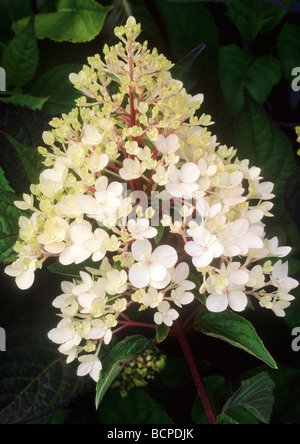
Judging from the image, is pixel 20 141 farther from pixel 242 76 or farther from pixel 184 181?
pixel 242 76

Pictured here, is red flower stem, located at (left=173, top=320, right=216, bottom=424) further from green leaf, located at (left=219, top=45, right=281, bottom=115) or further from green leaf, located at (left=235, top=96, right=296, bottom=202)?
green leaf, located at (left=219, top=45, right=281, bottom=115)

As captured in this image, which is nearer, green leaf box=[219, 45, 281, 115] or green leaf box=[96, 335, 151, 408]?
green leaf box=[96, 335, 151, 408]

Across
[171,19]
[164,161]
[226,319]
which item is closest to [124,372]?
[226,319]

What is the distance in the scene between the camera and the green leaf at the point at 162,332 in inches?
19.5

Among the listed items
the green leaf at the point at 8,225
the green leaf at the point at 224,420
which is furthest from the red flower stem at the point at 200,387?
the green leaf at the point at 8,225

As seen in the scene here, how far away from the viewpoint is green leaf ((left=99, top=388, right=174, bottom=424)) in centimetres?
71

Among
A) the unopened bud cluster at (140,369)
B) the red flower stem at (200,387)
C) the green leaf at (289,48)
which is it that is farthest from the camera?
the green leaf at (289,48)

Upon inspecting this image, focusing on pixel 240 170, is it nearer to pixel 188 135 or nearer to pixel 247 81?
pixel 188 135

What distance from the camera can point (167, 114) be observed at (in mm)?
461

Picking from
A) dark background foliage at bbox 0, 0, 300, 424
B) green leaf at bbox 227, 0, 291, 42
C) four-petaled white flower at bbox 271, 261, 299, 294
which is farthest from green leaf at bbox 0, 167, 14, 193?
green leaf at bbox 227, 0, 291, 42

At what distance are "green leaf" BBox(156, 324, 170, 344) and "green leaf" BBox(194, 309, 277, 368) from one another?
48 millimetres

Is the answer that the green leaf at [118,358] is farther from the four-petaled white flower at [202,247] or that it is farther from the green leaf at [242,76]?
the green leaf at [242,76]

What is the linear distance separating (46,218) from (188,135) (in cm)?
17

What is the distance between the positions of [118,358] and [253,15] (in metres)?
0.65
